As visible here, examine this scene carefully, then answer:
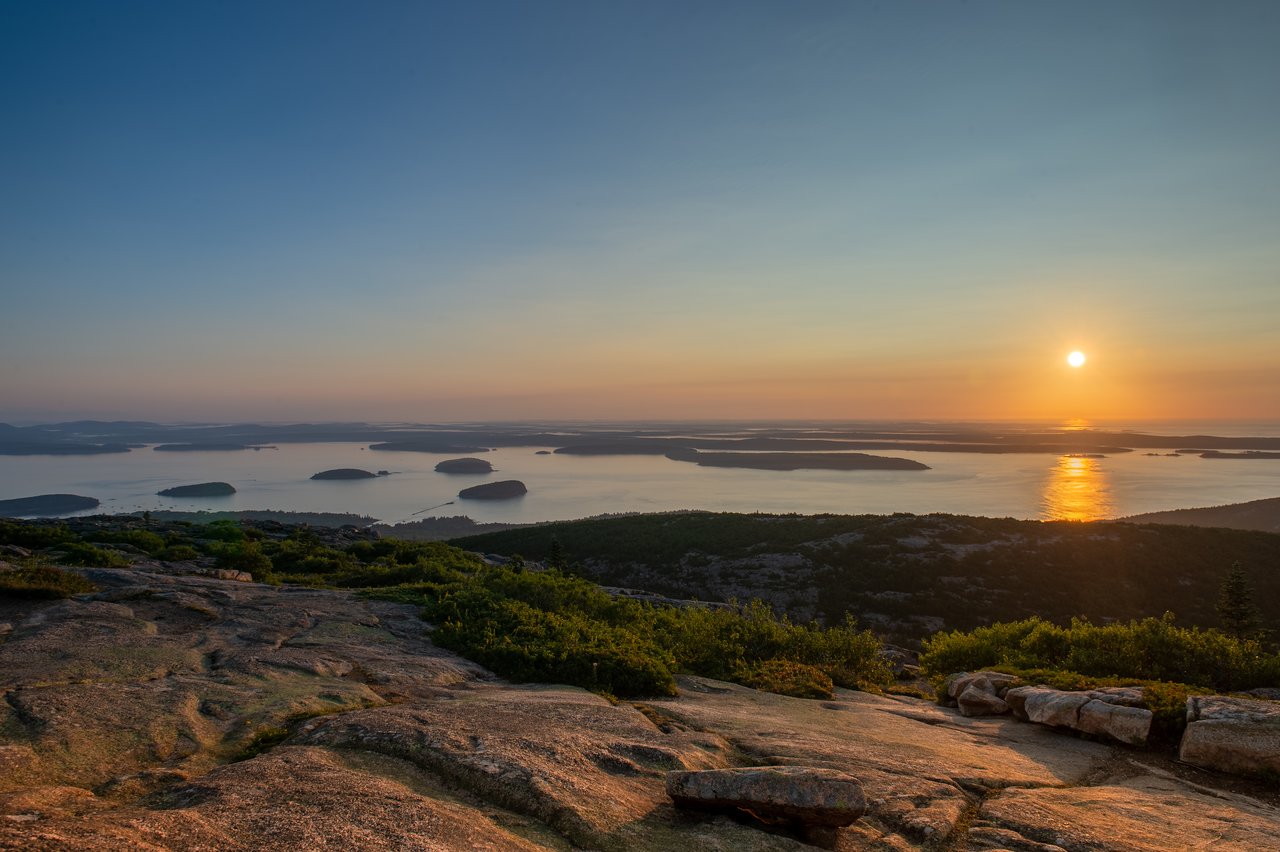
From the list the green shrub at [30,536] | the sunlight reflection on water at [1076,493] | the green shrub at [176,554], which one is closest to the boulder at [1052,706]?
the green shrub at [176,554]

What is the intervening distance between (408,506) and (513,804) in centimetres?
12022

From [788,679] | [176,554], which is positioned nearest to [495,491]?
[176,554]

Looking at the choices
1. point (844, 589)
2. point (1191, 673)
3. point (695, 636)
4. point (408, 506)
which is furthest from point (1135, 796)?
point (408, 506)

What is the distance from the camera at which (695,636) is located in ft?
44.9

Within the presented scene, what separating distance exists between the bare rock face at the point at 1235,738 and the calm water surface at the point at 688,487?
88739 millimetres

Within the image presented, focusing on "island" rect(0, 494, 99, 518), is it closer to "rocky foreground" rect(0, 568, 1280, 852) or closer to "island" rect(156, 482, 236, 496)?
"island" rect(156, 482, 236, 496)

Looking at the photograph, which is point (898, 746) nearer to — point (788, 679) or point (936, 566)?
point (788, 679)

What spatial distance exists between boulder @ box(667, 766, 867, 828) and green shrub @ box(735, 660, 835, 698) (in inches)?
261

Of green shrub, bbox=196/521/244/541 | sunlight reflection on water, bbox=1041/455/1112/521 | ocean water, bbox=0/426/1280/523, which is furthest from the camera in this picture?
ocean water, bbox=0/426/1280/523

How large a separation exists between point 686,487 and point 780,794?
13194 centimetres

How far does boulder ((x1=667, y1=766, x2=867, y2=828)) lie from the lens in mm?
4973

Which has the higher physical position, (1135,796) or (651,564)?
(1135,796)

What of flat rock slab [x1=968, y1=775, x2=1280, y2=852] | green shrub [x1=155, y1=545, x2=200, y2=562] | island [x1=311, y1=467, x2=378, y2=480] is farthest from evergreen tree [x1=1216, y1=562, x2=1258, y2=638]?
island [x1=311, y1=467, x2=378, y2=480]

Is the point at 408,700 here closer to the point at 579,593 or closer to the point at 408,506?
the point at 579,593
